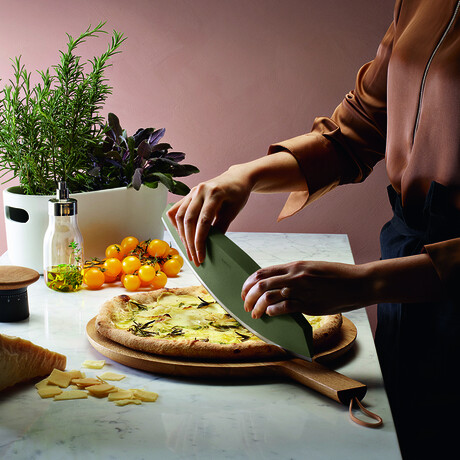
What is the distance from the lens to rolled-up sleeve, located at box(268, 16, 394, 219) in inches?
48.4

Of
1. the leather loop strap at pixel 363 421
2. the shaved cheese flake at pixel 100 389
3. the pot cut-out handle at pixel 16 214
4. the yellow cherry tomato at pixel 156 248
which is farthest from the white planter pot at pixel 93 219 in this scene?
the leather loop strap at pixel 363 421

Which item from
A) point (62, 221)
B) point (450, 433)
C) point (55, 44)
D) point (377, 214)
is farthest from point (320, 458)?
point (55, 44)

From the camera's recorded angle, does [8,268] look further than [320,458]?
Yes

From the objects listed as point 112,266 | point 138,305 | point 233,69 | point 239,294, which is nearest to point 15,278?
point 138,305

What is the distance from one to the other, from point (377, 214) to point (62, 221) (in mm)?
1294

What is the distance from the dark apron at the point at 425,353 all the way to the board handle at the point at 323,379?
0.21 metres

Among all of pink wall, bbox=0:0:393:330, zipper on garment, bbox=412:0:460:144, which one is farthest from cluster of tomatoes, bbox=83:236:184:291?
pink wall, bbox=0:0:393:330

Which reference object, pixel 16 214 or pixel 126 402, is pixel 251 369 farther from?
pixel 16 214

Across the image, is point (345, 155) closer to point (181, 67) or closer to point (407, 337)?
point (407, 337)

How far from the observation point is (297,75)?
221cm

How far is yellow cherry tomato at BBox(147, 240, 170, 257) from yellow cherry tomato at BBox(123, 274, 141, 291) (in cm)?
13

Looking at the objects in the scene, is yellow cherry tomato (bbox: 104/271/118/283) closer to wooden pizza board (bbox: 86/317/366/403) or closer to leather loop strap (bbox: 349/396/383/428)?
wooden pizza board (bbox: 86/317/366/403)

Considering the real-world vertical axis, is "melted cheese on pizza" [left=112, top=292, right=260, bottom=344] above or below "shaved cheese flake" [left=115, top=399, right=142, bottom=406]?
above

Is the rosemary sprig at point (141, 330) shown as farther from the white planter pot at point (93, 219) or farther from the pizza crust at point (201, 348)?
the white planter pot at point (93, 219)
